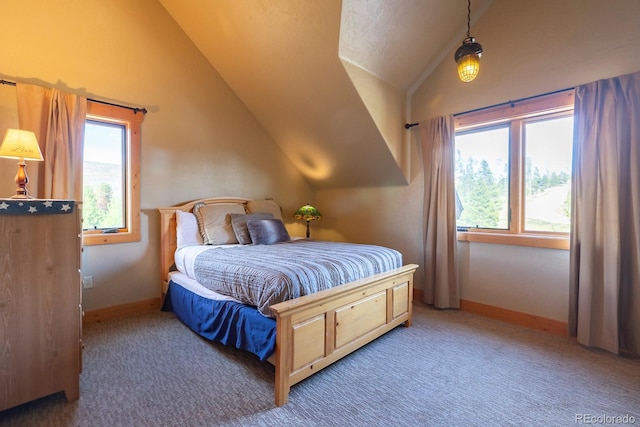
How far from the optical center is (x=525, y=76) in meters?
2.77

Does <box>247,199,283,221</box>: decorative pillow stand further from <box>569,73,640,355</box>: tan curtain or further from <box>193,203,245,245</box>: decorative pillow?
<box>569,73,640,355</box>: tan curtain

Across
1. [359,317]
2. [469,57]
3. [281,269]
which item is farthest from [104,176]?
[469,57]

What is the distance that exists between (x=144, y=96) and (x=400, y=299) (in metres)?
3.30

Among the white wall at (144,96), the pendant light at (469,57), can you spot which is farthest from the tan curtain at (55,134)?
the pendant light at (469,57)

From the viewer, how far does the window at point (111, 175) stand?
9.39ft

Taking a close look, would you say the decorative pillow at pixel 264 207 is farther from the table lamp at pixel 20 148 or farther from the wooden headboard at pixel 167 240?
the table lamp at pixel 20 148

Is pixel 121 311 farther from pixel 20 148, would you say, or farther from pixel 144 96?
pixel 144 96

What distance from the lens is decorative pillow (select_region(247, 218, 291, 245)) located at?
3.16 meters

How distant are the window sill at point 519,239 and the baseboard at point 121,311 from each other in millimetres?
3421

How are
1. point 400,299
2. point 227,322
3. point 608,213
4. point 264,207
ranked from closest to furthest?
point 227,322, point 608,213, point 400,299, point 264,207

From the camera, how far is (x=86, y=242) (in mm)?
2785

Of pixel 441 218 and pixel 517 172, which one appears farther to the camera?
pixel 441 218

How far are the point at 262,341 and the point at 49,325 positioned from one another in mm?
1152

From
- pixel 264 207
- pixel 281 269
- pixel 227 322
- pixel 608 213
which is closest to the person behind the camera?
pixel 281 269
